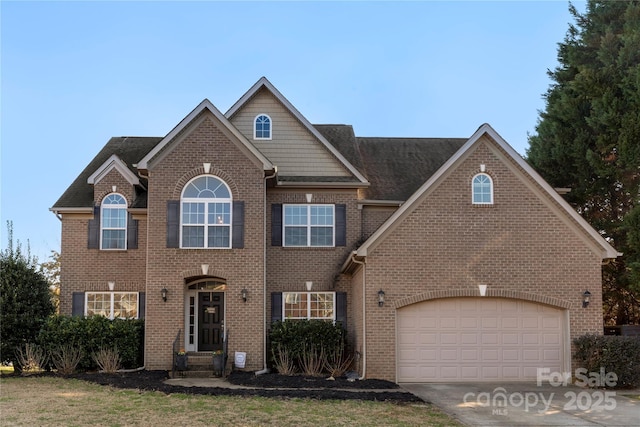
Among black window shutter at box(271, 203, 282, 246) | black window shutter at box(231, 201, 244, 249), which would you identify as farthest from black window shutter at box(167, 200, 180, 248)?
black window shutter at box(271, 203, 282, 246)

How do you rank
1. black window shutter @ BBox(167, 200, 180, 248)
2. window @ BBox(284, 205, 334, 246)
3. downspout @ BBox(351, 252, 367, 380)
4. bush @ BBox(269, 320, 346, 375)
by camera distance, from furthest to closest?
window @ BBox(284, 205, 334, 246), black window shutter @ BBox(167, 200, 180, 248), bush @ BBox(269, 320, 346, 375), downspout @ BBox(351, 252, 367, 380)

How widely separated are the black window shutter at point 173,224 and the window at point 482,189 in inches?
328

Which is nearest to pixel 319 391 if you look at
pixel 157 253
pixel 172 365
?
pixel 172 365

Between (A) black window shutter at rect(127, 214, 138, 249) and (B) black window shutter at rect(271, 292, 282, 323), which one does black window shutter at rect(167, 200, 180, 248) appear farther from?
(B) black window shutter at rect(271, 292, 282, 323)

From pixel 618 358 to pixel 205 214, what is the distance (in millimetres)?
11569

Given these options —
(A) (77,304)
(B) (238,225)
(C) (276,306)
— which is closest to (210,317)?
(C) (276,306)

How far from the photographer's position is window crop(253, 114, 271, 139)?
73.0ft

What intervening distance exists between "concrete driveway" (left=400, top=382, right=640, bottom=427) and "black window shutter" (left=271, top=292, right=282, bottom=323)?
16.6ft

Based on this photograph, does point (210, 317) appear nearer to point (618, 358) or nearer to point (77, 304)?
point (77, 304)

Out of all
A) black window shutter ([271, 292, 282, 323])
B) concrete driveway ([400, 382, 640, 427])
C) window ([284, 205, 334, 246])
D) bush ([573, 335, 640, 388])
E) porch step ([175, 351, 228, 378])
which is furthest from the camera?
window ([284, 205, 334, 246])

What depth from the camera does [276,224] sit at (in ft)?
70.3

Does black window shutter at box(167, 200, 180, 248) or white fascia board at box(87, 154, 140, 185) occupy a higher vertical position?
white fascia board at box(87, 154, 140, 185)

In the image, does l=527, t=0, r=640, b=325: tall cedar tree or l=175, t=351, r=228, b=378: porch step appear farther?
l=527, t=0, r=640, b=325: tall cedar tree

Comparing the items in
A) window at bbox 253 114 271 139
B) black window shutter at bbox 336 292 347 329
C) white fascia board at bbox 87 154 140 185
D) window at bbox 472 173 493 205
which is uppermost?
window at bbox 253 114 271 139
